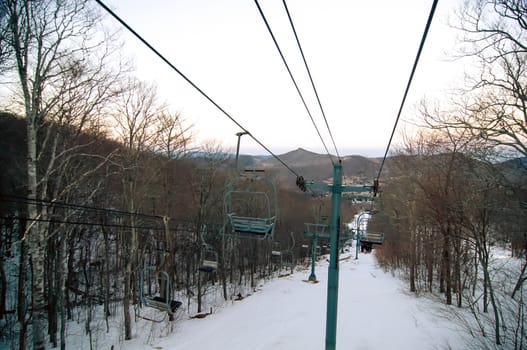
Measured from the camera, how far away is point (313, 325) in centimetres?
1454

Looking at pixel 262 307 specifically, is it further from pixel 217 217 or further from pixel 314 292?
pixel 217 217

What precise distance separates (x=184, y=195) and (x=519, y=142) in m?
17.3

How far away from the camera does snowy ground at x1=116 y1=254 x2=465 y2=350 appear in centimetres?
1198

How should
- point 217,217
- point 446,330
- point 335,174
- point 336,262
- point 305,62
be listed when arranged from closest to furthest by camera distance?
point 305,62 < point 336,262 < point 335,174 < point 446,330 < point 217,217

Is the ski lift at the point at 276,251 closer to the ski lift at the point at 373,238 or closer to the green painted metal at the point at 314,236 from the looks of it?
the green painted metal at the point at 314,236

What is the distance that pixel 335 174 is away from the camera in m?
7.75

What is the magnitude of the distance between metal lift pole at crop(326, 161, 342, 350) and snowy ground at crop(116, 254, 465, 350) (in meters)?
5.76

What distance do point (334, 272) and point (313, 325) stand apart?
8.89 metres

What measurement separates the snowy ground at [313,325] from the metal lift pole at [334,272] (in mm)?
5761

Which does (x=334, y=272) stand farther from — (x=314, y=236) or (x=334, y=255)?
(x=314, y=236)

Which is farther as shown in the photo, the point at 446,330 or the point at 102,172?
the point at 102,172

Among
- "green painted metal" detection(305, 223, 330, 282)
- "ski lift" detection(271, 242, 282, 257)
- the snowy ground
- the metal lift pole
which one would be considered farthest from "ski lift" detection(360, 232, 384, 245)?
"ski lift" detection(271, 242, 282, 257)

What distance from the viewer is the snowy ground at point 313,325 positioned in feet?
39.3

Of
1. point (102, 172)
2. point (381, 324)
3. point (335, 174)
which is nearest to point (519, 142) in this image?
point (335, 174)
